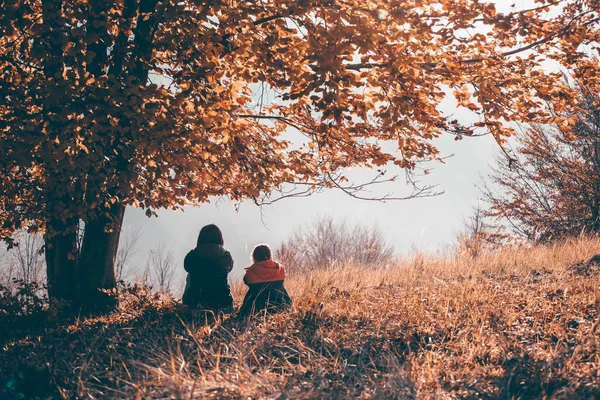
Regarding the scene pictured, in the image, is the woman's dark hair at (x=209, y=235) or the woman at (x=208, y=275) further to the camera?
the woman's dark hair at (x=209, y=235)

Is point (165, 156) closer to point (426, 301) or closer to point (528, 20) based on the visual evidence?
point (426, 301)

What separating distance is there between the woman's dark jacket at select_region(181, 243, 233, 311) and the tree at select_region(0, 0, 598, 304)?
1.05 metres

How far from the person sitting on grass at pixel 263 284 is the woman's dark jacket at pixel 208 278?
0.50m

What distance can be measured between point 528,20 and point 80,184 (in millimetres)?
5755

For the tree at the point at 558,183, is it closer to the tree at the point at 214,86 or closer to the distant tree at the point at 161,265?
the tree at the point at 214,86

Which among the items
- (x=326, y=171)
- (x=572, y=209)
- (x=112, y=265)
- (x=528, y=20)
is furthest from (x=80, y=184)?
(x=572, y=209)

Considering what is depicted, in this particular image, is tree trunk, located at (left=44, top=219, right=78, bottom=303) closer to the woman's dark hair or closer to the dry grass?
the dry grass

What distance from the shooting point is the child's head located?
707 cm

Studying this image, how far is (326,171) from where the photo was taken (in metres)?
8.43

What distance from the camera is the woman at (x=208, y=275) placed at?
23.3ft

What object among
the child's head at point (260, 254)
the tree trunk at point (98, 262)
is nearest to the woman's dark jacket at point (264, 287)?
the child's head at point (260, 254)

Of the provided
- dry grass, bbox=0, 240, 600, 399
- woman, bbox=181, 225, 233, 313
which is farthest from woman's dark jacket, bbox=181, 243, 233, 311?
dry grass, bbox=0, 240, 600, 399

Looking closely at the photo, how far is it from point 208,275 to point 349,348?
3.08 metres

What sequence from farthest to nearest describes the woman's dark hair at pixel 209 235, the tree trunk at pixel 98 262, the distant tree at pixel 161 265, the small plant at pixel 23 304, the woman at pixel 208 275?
the distant tree at pixel 161 265
the tree trunk at pixel 98 262
the woman's dark hair at pixel 209 235
the woman at pixel 208 275
the small plant at pixel 23 304
